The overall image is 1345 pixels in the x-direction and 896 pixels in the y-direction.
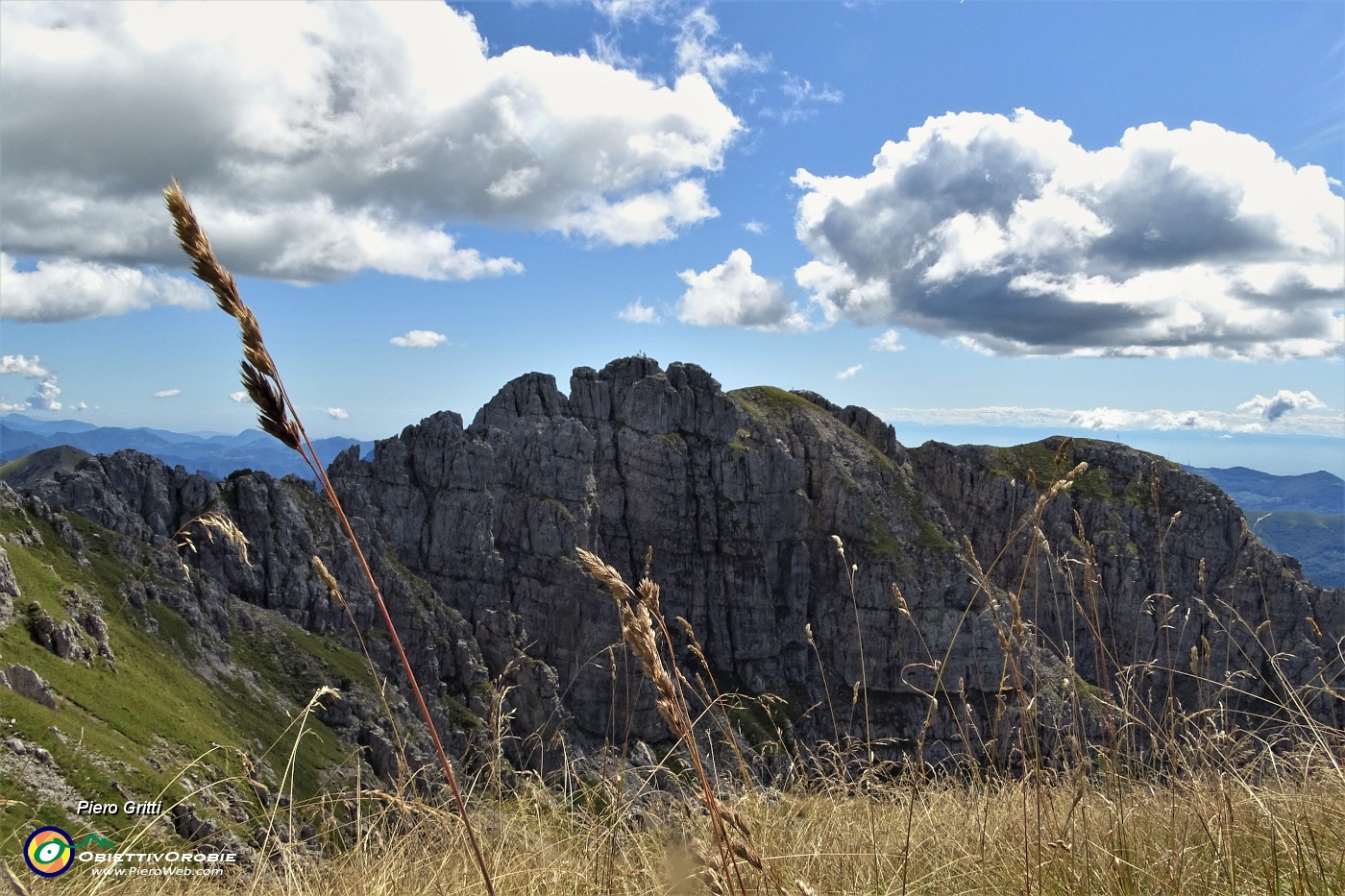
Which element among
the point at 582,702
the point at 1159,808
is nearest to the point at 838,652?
the point at 582,702

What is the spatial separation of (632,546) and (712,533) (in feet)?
52.7

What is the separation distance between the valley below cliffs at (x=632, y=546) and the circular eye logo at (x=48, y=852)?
281ft

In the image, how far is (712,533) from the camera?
500 feet

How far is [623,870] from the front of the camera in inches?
178

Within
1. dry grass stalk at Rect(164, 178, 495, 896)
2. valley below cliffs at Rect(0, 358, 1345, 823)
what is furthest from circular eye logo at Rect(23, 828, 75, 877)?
valley below cliffs at Rect(0, 358, 1345, 823)

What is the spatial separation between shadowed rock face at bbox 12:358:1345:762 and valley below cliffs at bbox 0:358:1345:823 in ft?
1.56

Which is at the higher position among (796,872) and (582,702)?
(796,872)

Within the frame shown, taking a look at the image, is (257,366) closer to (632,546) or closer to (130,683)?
(130,683)

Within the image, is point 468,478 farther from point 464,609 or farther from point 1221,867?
point 1221,867

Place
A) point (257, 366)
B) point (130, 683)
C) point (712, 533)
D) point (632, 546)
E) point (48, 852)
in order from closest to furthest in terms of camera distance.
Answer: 1. point (257, 366)
2. point (48, 852)
3. point (130, 683)
4. point (632, 546)
5. point (712, 533)

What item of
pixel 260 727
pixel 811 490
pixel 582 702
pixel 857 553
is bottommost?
pixel 582 702

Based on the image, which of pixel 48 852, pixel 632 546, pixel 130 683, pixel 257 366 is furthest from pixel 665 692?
pixel 632 546

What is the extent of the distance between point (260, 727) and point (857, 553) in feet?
335

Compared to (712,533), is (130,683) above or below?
below
